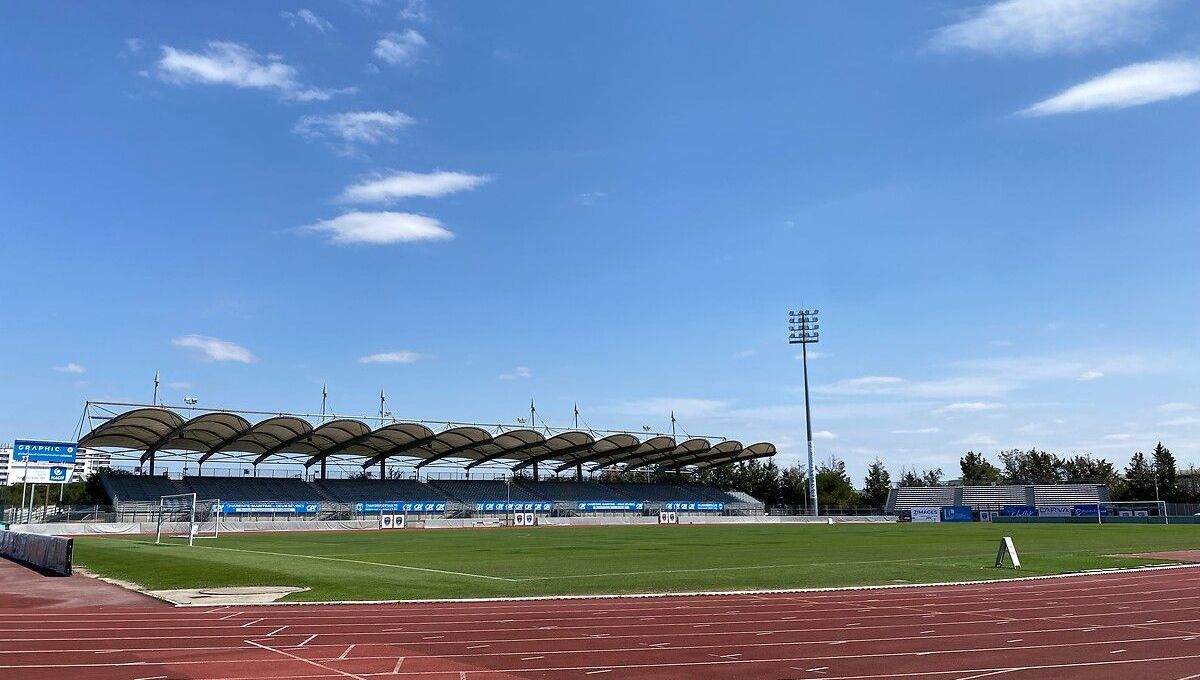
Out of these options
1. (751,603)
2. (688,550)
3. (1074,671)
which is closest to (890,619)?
(751,603)

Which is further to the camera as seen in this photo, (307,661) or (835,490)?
(835,490)

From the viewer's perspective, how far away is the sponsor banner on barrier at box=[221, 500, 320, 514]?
75.2 meters

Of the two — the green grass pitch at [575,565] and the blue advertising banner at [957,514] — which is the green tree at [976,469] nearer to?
the blue advertising banner at [957,514]

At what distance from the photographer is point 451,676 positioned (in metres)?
11.8

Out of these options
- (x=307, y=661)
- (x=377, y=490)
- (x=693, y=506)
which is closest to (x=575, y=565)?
(x=307, y=661)

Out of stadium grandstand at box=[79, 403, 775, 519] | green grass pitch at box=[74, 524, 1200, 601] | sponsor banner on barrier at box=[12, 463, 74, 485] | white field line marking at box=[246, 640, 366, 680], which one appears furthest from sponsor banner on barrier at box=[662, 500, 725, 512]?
white field line marking at box=[246, 640, 366, 680]

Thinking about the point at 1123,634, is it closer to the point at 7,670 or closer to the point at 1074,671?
the point at 1074,671

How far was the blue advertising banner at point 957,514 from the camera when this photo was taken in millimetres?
95488

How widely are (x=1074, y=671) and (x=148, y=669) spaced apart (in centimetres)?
1279

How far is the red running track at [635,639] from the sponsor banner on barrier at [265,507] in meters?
58.1

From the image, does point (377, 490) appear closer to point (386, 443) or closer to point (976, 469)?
point (386, 443)

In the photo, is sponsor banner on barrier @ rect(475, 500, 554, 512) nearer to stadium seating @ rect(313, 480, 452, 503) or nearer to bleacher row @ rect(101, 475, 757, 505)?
bleacher row @ rect(101, 475, 757, 505)

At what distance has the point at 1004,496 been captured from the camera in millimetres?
105188

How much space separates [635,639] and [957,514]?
91499mm
